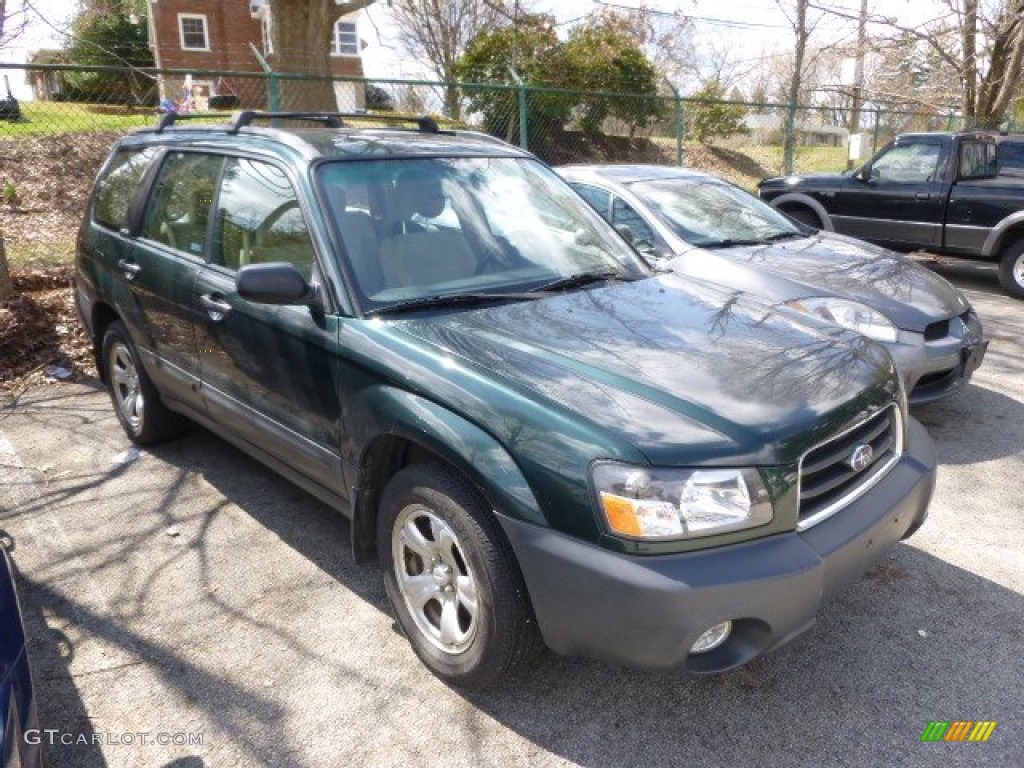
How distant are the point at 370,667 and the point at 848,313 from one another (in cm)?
349

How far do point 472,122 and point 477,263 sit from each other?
12947mm

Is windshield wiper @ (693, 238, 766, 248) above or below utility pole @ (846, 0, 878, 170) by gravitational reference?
below

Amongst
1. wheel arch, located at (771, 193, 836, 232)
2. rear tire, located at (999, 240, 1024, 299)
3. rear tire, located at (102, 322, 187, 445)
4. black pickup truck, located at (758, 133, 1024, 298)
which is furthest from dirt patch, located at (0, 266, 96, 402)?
rear tire, located at (999, 240, 1024, 299)

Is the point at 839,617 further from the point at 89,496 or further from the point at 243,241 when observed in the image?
the point at 89,496

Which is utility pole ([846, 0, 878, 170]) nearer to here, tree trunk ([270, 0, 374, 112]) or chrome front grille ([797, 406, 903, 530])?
tree trunk ([270, 0, 374, 112])

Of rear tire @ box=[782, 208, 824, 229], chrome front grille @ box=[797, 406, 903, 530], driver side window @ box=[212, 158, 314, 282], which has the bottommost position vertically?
chrome front grille @ box=[797, 406, 903, 530]

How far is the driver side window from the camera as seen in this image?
3150mm

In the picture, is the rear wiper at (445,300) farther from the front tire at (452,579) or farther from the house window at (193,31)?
the house window at (193,31)

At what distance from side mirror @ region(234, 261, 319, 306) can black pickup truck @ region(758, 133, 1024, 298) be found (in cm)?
826

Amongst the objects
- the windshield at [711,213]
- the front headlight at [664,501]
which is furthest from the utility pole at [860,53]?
the front headlight at [664,501]

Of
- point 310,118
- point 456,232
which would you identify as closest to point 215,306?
point 456,232

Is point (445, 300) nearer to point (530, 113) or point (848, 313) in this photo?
point (848, 313)

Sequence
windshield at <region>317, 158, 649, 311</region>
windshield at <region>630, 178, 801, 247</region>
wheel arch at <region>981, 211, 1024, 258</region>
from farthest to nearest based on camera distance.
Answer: wheel arch at <region>981, 211, 1024, 258</region> < windshield at <region>630, 178, 801, 247</region> < windshield at <region>317, 158, 649, 311</region>

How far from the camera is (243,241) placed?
346 centimetres
